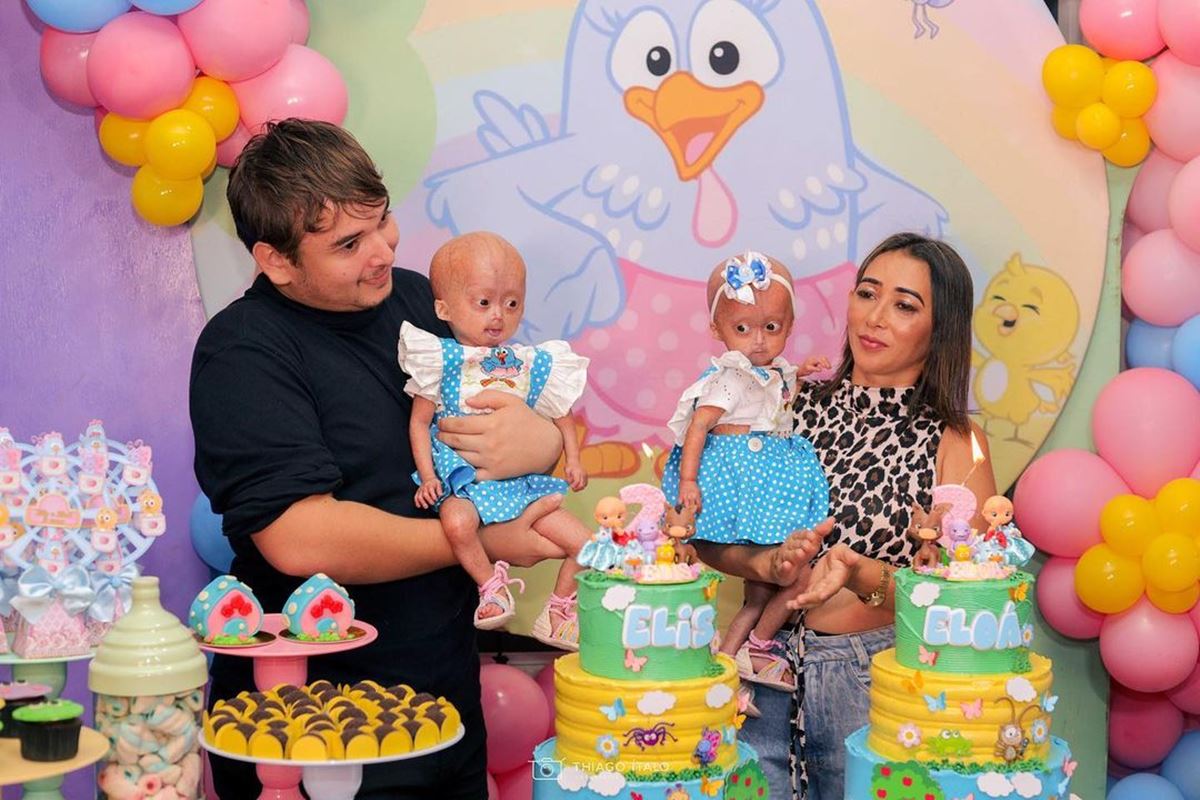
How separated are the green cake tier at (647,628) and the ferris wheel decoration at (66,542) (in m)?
0.84

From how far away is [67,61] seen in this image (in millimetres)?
3854

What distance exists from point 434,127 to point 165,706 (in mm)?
1923

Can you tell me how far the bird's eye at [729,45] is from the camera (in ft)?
13.7

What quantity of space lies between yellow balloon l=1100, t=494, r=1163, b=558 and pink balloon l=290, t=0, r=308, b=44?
228 centimetres

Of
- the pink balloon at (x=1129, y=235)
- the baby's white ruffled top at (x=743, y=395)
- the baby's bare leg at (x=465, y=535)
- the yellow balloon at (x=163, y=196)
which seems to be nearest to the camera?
the baby's bare leg at (x=465, y=535)

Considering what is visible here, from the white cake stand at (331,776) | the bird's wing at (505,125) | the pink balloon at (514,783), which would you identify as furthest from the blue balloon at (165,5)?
the pink balloon at (514,783)

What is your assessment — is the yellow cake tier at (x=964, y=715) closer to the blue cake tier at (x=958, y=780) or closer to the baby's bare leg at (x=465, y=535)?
the blue cake tier at (x=958, y=780)

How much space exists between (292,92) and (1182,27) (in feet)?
7.02

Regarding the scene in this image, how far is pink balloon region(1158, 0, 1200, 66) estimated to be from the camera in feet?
12.7

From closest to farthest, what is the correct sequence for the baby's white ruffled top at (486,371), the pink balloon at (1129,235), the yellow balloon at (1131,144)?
1. the baby's white ruffled top at (486,371)
2. the yellow balloon at (1131,144)
3. the pink balloon at (1129,235)

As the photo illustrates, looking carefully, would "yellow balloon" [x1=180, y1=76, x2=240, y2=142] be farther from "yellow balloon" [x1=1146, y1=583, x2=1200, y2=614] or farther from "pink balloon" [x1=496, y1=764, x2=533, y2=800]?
"yellow balloon" [x1=1146, y1=583, x2=1200, y2=614]

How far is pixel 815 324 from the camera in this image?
13.8 ft

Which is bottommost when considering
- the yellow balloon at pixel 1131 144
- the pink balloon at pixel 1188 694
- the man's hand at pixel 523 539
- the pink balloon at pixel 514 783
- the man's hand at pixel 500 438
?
the pink balloon at pixel 514 783

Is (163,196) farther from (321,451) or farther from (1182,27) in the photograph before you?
(1182,27)
